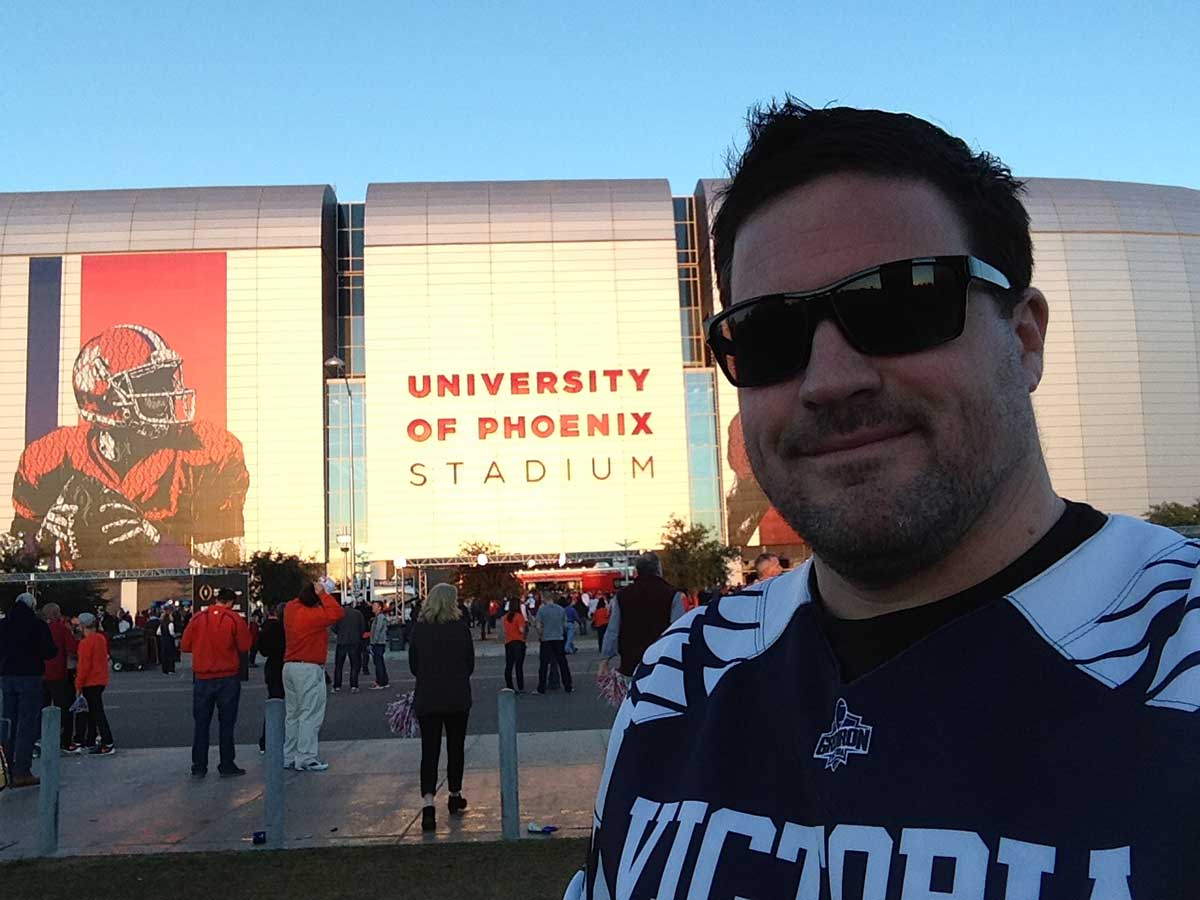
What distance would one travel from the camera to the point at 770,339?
117 centimetres

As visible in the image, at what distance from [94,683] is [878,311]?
1201 centimetres

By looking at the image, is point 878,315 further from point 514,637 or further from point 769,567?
point 514,637

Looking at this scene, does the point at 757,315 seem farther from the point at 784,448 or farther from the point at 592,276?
the point at 592,276

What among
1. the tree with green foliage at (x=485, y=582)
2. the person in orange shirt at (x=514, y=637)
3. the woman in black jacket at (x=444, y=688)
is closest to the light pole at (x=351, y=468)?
the tree with green foliage at (x=485, y=582)

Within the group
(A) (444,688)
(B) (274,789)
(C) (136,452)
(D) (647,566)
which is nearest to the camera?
(B) (274,789)

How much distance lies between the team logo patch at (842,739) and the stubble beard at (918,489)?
152 millimetres

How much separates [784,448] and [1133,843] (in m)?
0.53

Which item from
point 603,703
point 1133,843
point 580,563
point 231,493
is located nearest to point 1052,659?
point 1133,843

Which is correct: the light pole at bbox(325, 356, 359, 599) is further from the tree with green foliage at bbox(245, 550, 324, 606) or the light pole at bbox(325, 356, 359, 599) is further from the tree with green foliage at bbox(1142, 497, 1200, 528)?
the tree with green foliage at bbox(1142, 497, 1200, 528)

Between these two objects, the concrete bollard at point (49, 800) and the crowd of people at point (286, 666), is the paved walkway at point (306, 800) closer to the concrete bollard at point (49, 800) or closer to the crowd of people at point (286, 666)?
the concrete bollard at point (49, 800)

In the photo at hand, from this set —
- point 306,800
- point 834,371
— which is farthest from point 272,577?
point 834,371

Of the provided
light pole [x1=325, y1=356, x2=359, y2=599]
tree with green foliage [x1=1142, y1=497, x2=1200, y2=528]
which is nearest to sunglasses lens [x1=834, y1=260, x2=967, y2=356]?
light pole [x1=325, y1=356, x2=359, y2=599]

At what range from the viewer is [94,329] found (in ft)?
162

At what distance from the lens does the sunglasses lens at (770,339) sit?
3.75 ft
